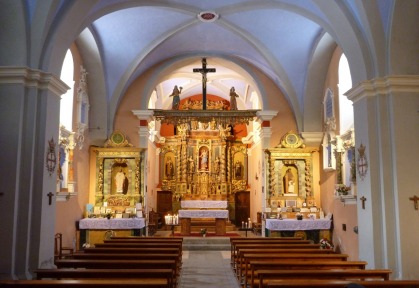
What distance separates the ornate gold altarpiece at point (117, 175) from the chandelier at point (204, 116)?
1.35m

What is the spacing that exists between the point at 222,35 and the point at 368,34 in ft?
19.6

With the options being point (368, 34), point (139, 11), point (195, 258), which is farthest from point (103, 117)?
point (368, 34)

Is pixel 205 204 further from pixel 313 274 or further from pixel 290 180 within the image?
pixel 313 274

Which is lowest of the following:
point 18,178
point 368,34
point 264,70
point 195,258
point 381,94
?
point 195,258

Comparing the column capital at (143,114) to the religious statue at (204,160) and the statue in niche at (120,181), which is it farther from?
the religious statue at (204,160)

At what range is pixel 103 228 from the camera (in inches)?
513

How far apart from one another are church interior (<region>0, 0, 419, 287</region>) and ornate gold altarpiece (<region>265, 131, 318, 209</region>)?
1.4 inches

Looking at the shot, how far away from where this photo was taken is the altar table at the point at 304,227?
13.2m

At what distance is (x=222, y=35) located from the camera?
531 inches

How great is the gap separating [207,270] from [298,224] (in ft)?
13.3

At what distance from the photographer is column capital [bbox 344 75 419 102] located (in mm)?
A: 7898

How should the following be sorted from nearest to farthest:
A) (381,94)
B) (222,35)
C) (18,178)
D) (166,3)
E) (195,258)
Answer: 1. (18,178)
2. (381,94)
3. (166,3)
4. (195,258)
5. (222,35)

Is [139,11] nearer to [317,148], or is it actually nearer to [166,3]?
[166,3]

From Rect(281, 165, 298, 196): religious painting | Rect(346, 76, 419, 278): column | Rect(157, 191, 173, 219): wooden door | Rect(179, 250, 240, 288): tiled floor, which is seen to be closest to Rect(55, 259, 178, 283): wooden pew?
Rect(179, 250, 240, 288): tiled floor
